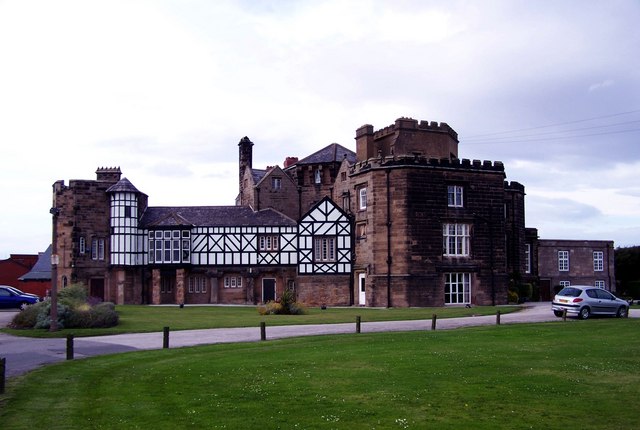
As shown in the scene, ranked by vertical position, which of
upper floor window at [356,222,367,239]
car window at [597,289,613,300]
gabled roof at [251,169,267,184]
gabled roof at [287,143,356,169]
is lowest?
car window at [597,289,613,300]

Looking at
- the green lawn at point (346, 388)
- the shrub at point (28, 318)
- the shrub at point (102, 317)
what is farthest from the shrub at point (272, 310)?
the green lawn at point (346, 388)

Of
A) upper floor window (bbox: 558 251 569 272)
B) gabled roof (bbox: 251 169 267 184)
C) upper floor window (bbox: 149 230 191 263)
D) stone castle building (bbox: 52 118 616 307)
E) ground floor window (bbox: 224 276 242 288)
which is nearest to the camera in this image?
stone castle building (bbox: 52 118 616 307)

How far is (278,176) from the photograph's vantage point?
202ft

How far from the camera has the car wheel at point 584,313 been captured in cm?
3294

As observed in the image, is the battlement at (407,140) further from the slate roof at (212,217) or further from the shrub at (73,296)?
the shrub at (73,296)

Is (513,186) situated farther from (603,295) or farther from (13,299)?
(13,299)

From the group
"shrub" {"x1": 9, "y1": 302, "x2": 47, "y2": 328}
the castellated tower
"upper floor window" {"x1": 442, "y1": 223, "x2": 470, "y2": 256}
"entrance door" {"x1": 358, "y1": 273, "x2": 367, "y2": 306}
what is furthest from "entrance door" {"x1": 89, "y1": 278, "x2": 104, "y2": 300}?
"upper floor window" {"x1": 442, "y1": 223, "x2": 470, "y2": 256}

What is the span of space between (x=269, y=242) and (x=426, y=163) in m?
15.4

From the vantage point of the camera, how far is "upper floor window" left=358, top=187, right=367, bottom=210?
5103 centimetres

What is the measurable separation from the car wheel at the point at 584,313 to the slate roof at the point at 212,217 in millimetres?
28388

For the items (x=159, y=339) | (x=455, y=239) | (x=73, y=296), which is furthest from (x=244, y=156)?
(x=159, y=339)

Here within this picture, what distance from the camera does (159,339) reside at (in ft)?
86.7

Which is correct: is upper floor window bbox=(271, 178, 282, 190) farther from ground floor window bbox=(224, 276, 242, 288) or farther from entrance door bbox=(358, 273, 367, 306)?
entrance door bbox=(358, 273, 367, 306)

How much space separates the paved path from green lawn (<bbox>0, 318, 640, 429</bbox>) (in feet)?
5.88
